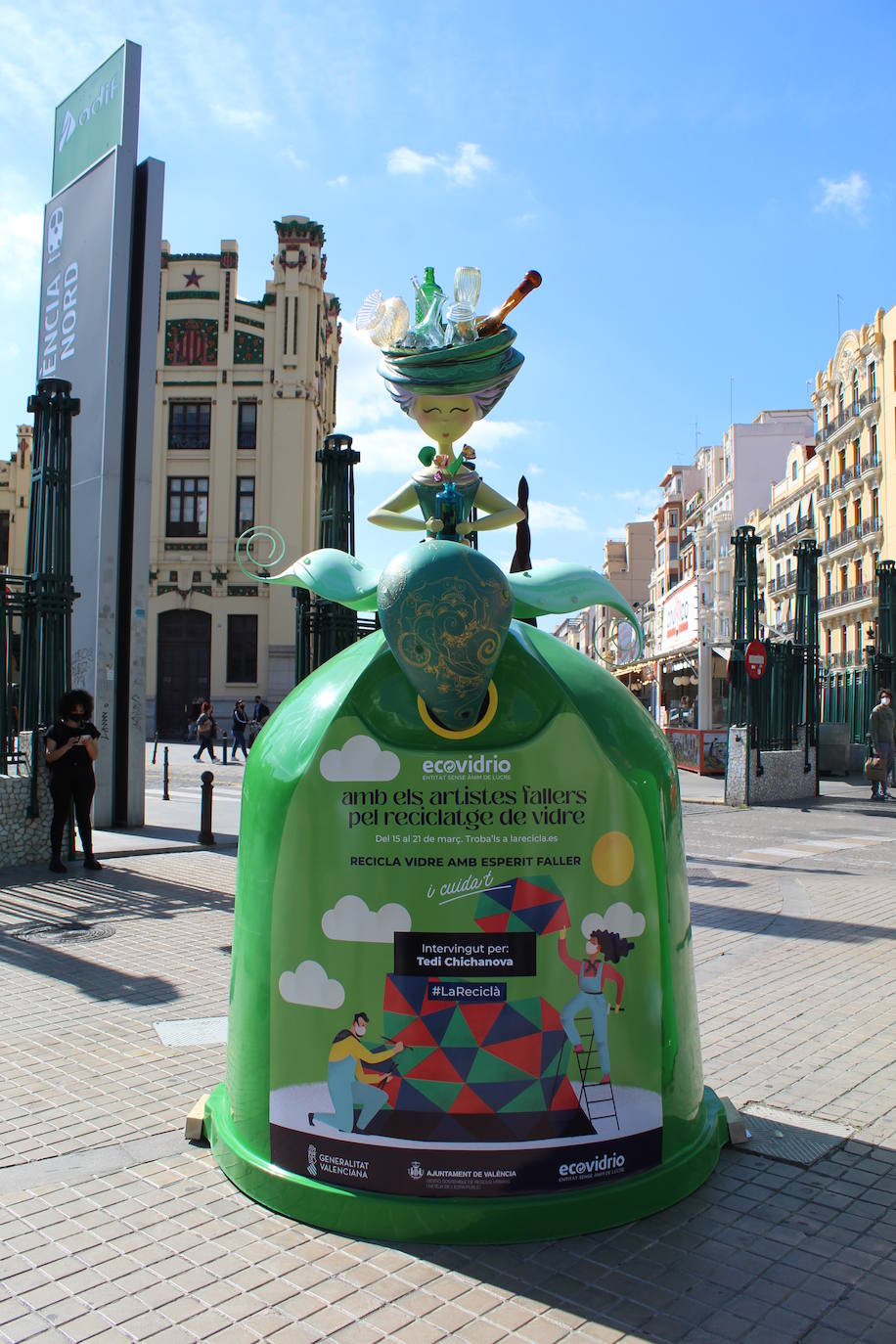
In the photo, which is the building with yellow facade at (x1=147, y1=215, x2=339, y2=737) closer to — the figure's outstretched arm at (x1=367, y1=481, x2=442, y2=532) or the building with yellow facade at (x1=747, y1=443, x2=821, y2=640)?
the building with yellow facade at (x1=747, y1=443, x2=821, y2=640)

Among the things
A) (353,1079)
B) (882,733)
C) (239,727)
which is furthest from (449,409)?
(239,727)

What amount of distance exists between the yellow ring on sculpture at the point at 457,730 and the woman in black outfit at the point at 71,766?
7200 millimetres

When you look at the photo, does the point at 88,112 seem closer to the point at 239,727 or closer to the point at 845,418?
the point at 239,727

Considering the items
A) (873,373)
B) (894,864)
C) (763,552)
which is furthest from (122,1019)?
(763,552)

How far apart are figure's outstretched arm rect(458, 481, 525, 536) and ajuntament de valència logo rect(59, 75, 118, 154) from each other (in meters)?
11.9

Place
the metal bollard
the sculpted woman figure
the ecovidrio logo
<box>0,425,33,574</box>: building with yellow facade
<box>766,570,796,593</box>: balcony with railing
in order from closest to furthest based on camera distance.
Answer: the ecovidrio logo, the sculpted woman figure, the metal bollard, <box>0,425,33,574</box>: building with yellow facade, <box>766,570,796,593</box>: balcony with railing

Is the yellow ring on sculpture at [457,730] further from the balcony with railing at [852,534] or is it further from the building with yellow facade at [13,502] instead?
the building with yellow facade at [13,502]

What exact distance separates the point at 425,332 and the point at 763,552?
6160cm

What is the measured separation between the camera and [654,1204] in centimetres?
319

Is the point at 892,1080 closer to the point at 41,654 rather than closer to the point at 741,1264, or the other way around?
the point at 741,1264

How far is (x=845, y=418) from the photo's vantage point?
158ft

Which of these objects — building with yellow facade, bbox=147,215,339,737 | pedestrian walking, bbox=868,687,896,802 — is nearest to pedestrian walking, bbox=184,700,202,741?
building with yellow facade, bbox=147,215,339,737

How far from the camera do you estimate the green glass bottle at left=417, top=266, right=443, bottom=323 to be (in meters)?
3.75

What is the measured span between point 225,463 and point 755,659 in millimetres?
26505
